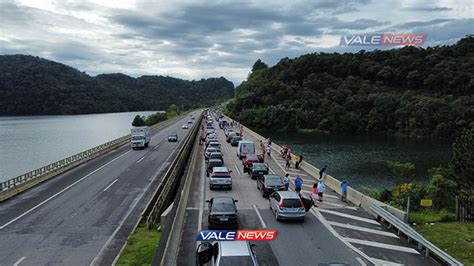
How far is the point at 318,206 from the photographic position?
23.8 m

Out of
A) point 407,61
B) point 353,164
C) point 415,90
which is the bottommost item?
point 353,164

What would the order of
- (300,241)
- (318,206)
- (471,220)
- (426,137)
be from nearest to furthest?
1. (300,241)
2. (471,220)
3. (318,206)
4. (426,137)

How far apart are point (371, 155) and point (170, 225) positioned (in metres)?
63.8

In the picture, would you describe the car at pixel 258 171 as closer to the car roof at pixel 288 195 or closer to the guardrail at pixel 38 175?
the car roof at pixel 288 195

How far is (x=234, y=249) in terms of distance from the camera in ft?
41.4

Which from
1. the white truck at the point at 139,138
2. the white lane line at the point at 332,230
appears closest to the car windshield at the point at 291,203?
the white lane line at the point at 332,230

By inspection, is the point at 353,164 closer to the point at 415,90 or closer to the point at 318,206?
the point at 318,206

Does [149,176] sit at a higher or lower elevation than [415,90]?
lower

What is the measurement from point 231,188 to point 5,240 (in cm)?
1403

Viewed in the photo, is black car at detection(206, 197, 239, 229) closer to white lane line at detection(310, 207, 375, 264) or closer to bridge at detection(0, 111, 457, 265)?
bridge at detection(0, 111, 457, 265)

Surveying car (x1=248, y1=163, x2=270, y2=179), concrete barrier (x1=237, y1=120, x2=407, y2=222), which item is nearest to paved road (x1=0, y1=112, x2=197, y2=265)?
car (x1=248, y1=163, x2=270, y2=179)

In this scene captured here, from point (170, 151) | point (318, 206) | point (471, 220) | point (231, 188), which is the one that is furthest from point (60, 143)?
point (471, 220)

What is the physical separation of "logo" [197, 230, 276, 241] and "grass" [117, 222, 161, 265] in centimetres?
213

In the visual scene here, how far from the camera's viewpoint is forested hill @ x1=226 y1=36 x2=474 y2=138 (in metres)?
111
